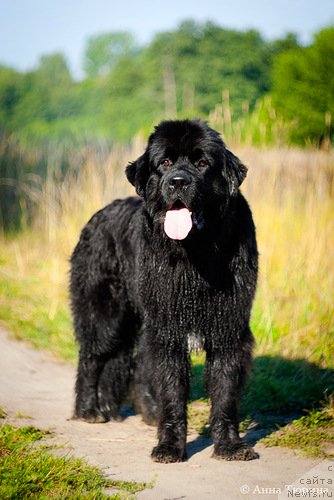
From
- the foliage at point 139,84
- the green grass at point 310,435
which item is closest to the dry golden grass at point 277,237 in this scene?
the foliage at point 139,84

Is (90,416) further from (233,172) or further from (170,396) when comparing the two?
(233,172)

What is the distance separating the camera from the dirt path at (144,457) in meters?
3.39

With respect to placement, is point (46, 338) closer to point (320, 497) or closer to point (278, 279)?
point (278, 279)

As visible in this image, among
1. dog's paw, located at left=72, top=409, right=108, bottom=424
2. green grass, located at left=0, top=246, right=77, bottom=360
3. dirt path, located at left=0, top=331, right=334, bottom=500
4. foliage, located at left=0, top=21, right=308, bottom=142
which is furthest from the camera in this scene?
foliage, located at left=0, top=21, right=308, bottom=142

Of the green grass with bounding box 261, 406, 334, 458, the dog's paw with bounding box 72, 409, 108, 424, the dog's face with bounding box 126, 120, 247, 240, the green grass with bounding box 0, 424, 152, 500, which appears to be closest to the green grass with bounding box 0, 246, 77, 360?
the dog's paw with bounding box 72, 409, 108, 424

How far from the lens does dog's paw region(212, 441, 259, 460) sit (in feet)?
12.8

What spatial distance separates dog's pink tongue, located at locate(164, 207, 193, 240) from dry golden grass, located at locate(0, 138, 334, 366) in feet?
7.97

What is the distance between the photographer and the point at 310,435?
4.31 m

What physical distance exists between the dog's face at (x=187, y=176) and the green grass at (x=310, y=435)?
4.91ft

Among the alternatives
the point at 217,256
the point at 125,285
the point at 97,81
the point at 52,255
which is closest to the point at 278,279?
the point at 125,285

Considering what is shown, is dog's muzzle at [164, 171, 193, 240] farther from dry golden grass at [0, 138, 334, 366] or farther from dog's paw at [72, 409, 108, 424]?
dry golden grass at [0, 138, 334, 366]

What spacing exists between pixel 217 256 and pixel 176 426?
1.06 m

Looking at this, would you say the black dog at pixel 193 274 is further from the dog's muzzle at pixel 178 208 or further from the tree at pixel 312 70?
the tree at pixel 312 70

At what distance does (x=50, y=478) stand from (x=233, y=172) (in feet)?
6.71
